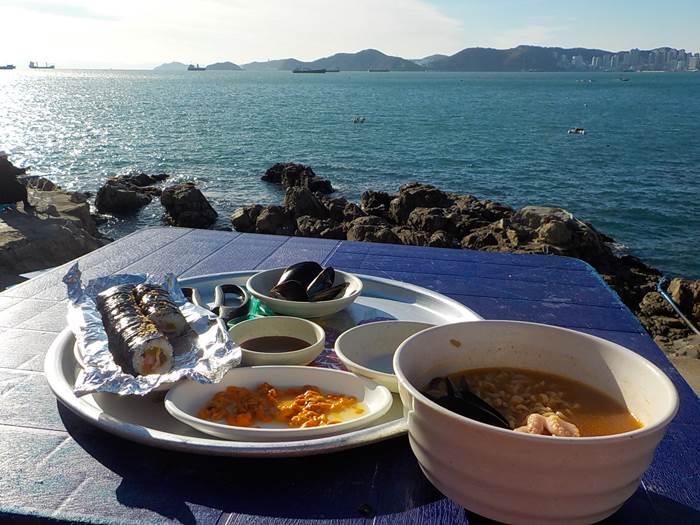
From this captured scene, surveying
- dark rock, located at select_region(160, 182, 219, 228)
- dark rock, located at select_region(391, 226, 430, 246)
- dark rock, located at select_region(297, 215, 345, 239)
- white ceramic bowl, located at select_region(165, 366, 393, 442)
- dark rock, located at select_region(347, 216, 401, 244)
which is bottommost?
dark rock, located at select_region(160, 182, 219, 228)

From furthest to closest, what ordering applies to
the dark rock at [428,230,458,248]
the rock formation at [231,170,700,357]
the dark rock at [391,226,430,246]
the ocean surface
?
the ocean surface < the dark rock at [391,226,430,246] < the dark rock at [428,230,458,248] < the rock formation at [231,170,700,357]

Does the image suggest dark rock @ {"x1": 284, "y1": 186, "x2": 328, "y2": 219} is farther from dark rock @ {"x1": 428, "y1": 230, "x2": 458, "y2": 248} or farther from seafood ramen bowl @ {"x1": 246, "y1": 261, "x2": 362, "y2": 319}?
seafood ramen bowl @ {"x1": 246, "y1": 261, "x2": 362, "y2": 319}

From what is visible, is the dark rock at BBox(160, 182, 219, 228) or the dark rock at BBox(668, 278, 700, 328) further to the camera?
the dark rock at BBox(160, 182, 219, 228)

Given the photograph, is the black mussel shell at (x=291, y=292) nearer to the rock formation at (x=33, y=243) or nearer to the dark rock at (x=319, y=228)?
the rock formation at (x=33, y=243)

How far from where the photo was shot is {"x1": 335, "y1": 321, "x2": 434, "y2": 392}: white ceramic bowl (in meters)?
2.11

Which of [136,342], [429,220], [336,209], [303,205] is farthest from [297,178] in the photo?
[136,342]

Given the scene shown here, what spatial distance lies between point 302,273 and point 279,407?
0.99 meters

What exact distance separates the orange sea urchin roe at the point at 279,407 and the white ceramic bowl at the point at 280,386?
2cm

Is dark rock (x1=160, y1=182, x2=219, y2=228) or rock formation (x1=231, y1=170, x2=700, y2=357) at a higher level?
rock formation (x1=231, y1=170, x2=700, y2=357)

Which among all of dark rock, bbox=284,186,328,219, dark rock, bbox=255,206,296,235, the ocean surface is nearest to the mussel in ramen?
dark rock, bbox=255,206,296,235

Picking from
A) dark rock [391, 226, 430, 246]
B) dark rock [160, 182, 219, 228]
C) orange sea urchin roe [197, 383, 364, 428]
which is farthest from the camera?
dark rock [160, 182, 219, 228]

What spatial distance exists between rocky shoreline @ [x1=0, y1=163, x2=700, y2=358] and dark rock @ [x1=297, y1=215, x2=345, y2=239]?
3cm

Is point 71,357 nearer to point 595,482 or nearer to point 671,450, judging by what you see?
point 595,482

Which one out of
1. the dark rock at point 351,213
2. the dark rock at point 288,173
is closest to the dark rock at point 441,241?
the dark rock at point 351,213
